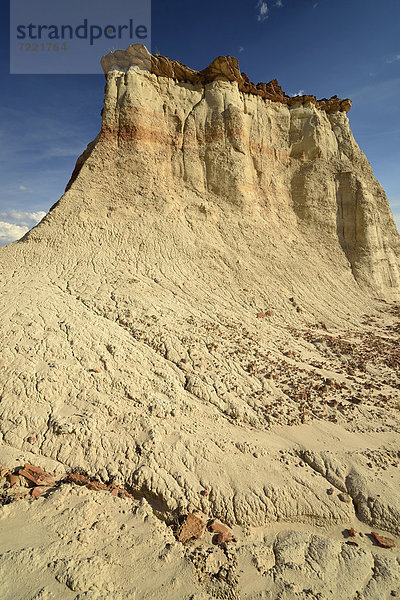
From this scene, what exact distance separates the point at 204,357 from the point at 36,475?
414cm

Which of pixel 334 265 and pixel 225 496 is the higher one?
pixel 334 265

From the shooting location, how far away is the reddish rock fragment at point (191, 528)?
416 centimetres

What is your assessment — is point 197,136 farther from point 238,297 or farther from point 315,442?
point 315,442

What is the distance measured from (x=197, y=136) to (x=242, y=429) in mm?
13025

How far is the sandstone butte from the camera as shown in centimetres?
396

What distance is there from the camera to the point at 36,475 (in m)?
4.65

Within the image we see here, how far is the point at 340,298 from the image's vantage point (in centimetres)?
1328

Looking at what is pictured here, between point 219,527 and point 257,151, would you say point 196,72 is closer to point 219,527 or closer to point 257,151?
point 257,151

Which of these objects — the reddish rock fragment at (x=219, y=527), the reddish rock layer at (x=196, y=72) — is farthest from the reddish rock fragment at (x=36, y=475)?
the reddish rock layer at (x=196, y=72)

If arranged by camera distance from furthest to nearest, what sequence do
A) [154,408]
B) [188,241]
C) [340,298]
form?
[340,298]
[188,241]
[154,408]

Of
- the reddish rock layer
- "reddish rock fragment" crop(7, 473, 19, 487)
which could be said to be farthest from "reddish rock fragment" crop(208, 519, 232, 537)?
the reddish rock layer

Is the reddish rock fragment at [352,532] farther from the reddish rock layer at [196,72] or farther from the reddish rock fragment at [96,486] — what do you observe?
the reddish rock layer at [196,72]

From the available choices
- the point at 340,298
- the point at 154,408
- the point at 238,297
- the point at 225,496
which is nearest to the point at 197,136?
the point at 238,297

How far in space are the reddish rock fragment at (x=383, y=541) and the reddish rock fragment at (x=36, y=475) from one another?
16.3ft
